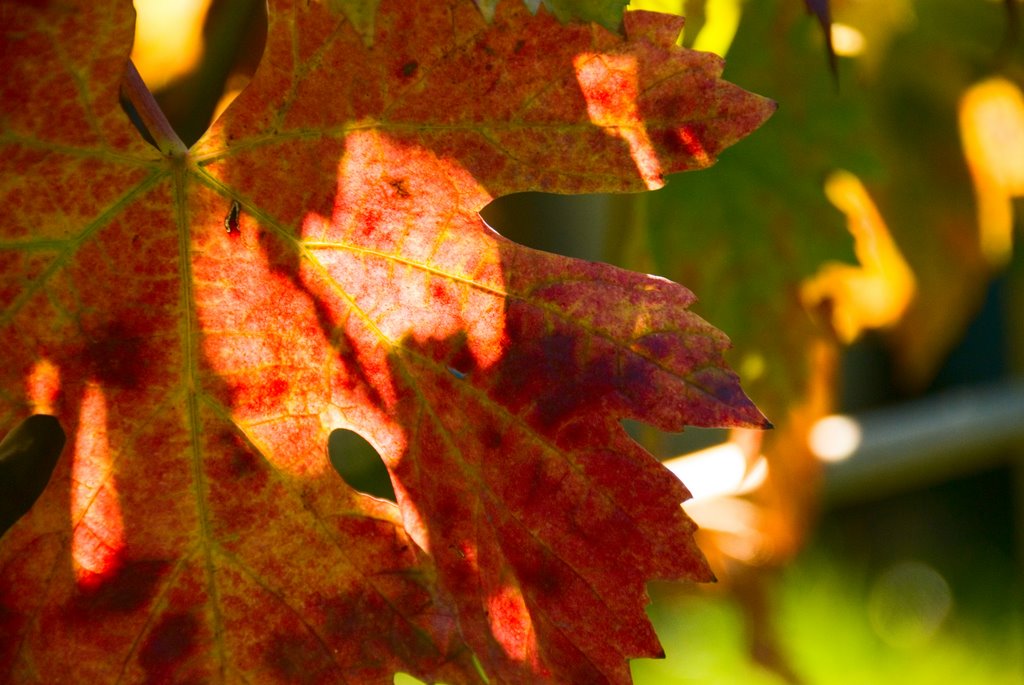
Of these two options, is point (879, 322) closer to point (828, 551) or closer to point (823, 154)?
point (823, 154)

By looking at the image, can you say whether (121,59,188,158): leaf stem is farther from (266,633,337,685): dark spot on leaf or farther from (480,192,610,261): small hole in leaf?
(480,192,610,261): small hole in leaf

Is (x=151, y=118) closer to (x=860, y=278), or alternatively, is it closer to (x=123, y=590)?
(x=123, y=590)

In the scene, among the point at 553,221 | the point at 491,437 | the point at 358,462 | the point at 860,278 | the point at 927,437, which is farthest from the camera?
the point at 927,437

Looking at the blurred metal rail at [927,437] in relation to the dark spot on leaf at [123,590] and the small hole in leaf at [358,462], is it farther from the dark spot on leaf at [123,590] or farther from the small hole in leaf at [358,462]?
the dark spot on leaf at [123,590]

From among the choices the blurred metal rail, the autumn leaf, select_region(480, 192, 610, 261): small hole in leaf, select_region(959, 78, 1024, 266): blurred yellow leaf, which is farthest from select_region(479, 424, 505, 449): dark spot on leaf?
the blurred metal rail

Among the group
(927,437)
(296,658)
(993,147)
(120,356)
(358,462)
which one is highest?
(927,437)

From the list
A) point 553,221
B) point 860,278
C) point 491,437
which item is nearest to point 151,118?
point 491,437

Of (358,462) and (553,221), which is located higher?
(553,221)

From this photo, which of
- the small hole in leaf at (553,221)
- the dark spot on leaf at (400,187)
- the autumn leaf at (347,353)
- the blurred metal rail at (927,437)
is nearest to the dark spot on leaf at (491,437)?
the autumn leaf at (347,353)
